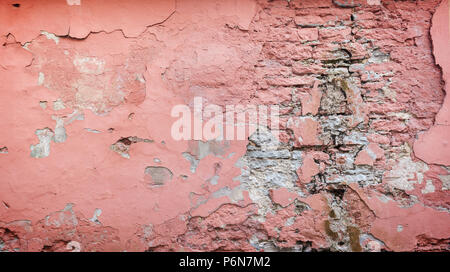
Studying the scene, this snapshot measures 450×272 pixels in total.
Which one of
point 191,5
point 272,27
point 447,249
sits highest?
point 191,5

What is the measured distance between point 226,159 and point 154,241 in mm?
702

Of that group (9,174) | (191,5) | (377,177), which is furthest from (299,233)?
(9,174)

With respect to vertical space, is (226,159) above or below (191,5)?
below

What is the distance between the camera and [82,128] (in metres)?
1.75

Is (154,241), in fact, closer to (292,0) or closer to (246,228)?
(246,228)

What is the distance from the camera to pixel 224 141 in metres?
1.77

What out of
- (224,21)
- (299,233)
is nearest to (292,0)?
(224,21)

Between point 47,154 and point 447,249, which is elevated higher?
point 47,154

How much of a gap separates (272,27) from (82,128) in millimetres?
1396

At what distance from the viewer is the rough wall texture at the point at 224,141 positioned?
1.74 meters

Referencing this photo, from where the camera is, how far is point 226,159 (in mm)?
1772

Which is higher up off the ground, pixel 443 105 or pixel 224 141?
pixel 443 105

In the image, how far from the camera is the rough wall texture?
1739 mm

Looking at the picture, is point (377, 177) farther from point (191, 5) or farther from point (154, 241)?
point (191, 5)
